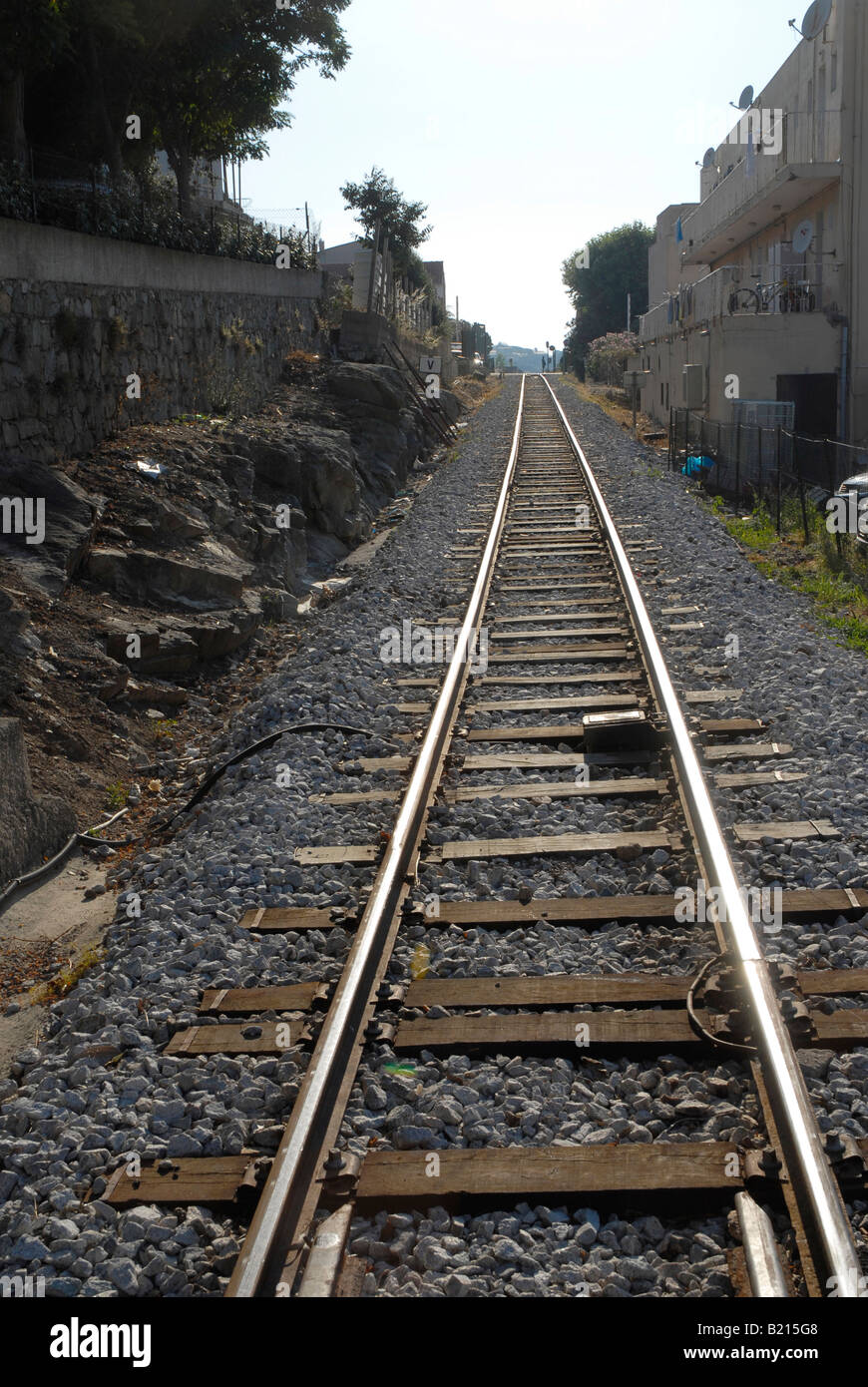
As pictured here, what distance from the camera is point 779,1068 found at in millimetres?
3855

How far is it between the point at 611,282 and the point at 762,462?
8146 centimetres

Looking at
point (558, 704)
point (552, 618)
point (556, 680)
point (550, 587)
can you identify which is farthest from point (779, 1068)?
point (550, 587)

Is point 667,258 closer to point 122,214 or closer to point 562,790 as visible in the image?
point 122,214

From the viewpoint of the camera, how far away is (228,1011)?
469 centimetres

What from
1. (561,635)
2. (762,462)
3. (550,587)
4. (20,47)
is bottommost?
(561,635)

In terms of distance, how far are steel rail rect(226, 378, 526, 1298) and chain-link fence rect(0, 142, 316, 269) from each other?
Answer: 33.6ft

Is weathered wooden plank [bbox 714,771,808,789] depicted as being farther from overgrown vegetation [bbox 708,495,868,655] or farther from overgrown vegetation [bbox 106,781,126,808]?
overgrown vegetation [bbox 106,781,126,808]

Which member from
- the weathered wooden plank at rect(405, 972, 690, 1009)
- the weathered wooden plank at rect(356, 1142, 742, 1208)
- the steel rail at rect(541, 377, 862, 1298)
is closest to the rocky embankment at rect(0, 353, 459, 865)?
the weathered wooden plank at rect(405, 972, 690, 1009)

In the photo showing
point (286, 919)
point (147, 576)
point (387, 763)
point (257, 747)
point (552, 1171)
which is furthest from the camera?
point (147, 576)

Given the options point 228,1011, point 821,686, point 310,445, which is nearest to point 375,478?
point 310,445

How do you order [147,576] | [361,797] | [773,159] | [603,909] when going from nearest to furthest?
[603,909]
[361,797]
[147,576]
[773,159]

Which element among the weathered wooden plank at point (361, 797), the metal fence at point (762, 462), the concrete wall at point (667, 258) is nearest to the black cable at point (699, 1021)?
the weathered wooden plank at point (361, 797)

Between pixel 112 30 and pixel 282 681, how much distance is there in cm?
1482

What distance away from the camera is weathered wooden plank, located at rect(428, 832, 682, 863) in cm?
591
